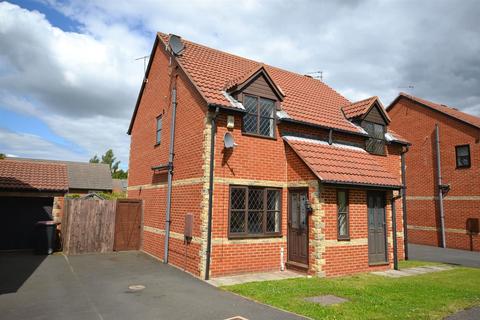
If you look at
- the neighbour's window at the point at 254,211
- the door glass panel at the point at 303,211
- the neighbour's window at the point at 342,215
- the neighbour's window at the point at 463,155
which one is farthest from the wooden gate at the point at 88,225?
the neighbour's window at the point at 463,155

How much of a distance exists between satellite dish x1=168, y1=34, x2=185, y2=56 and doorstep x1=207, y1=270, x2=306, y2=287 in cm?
825

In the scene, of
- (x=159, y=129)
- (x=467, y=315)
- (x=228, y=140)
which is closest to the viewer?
(x=467, y=315)

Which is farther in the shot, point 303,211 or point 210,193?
point 303,211

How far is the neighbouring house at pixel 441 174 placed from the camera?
770 inches

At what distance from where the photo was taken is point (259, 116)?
1180cm

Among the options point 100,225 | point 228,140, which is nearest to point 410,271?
point 228,140

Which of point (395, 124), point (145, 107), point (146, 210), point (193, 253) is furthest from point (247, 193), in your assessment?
point (395, 124)

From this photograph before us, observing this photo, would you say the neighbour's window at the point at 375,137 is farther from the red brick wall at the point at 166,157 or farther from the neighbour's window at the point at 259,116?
the red brick wall at the point at 166,157

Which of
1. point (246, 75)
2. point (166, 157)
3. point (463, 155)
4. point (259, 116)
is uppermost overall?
point (246, 75)

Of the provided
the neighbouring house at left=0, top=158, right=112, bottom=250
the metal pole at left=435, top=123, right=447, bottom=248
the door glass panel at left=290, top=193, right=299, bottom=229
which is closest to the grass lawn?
the door glass panel at left=290, top=193, right=299, bottom=229

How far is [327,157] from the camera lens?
470 inches

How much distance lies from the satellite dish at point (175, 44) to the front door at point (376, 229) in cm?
878

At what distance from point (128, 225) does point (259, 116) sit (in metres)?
7.88

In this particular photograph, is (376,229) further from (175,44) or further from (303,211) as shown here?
(175,44)
